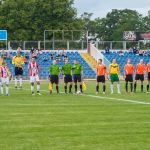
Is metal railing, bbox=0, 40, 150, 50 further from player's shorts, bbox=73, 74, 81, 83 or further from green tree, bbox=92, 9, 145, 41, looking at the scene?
green tree, bbox=92, 9, 145, 41

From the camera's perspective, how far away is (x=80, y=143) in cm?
1178

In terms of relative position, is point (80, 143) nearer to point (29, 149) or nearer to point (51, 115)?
point (29, 149)

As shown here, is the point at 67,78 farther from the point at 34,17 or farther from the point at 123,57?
the point at 34,17

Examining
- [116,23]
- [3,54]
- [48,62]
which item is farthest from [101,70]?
[116,23]

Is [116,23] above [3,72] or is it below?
above

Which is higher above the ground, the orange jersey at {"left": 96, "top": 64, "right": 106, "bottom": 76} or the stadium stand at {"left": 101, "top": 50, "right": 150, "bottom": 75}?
the stadium stand at {"left": 101, "top": 50, "right": 150, "bottom": 75}

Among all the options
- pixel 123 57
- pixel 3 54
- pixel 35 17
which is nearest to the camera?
pixel 3 54

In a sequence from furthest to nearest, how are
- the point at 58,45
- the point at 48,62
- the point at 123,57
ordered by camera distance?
the point at 123,57
the point at 58,45
the point at 48,62

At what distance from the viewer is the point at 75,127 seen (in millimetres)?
14305

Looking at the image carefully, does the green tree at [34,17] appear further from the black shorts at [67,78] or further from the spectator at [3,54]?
the black shorts at [67,78]

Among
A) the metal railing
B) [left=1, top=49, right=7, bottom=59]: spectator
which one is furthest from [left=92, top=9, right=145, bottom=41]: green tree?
[left=1, top=49, right=7, bottom=59]: spectator

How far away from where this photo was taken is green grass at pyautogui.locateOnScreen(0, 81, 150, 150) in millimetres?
11648

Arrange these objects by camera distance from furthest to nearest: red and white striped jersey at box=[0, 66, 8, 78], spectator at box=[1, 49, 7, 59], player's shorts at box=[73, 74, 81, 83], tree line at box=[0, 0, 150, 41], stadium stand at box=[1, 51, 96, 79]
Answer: tree line at box=[0, 0, 150, 41] < spectator at box=[1, 49, 7, 59] < stadium stand at box=[1, 51, 96, 79] < player's shorts at box=[73, 74, 81, 83] < red and white striped jersey at box=[0, 66, 8, 78]

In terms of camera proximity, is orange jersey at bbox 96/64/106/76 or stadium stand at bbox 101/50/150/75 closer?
orange jersey at bbox 96/64/106/76
